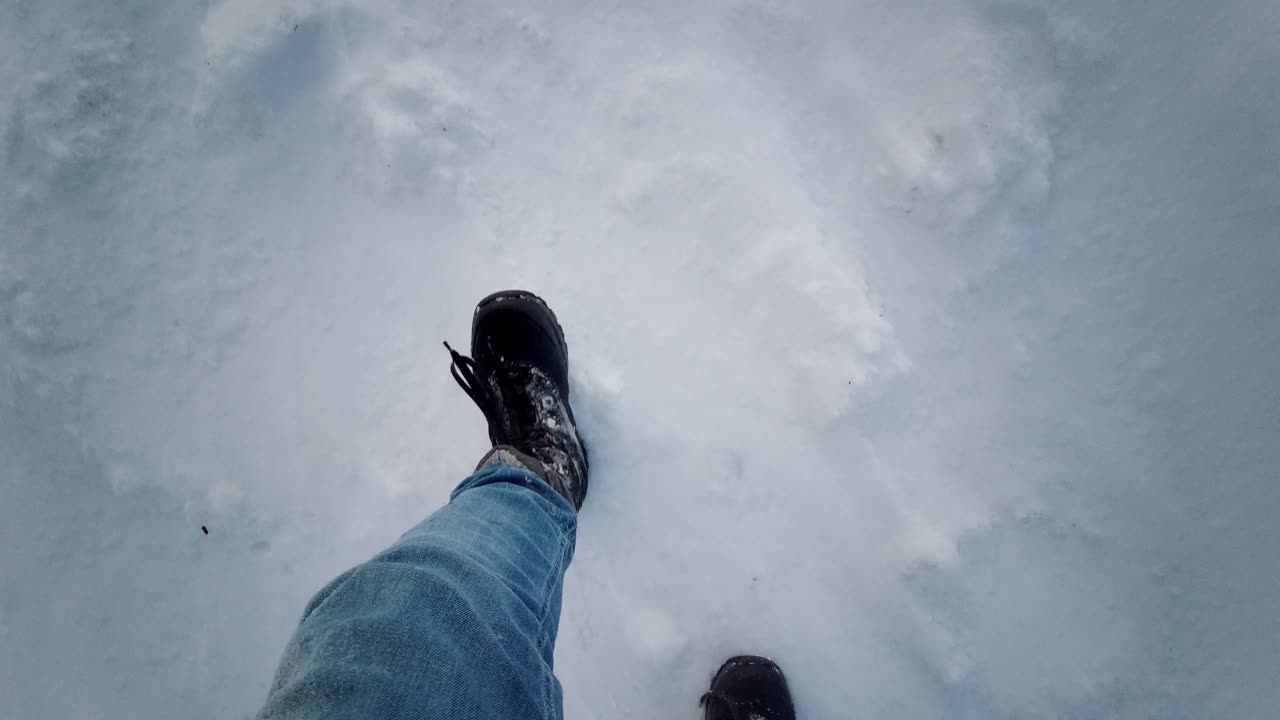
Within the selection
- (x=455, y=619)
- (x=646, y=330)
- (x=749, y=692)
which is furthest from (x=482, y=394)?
(x=749, y=692)

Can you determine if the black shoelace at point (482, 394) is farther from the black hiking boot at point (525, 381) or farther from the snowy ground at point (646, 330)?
the snowy ground at point (646, 330)

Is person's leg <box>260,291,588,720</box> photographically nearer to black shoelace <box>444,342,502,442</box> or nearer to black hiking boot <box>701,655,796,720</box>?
black shoelace <box>444,342,502,442</box>

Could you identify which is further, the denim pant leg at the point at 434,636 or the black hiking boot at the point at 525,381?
the black hiking boot at the point at 525,381

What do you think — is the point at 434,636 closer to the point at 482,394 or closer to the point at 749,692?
the point at 482,394

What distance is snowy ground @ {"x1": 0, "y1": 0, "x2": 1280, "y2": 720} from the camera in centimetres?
147

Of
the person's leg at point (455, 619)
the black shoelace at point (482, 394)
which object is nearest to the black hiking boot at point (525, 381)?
the black shoelace at point (482, 394)

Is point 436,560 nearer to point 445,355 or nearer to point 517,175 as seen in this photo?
point 445,355

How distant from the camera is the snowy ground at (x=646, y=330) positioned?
57.7 inches

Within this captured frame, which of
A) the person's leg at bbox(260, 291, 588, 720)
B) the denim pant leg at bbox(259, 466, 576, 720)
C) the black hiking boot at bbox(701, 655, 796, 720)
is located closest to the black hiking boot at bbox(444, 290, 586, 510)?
the person's leg at bbox(260, 291, 588, 720)

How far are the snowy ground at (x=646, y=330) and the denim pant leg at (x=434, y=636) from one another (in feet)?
1.99

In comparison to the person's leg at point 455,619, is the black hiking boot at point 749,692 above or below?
below

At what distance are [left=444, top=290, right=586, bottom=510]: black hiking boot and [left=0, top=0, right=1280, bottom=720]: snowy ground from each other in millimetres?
93

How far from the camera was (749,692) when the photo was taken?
1.51 m

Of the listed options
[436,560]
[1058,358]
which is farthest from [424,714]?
[1058,358]
